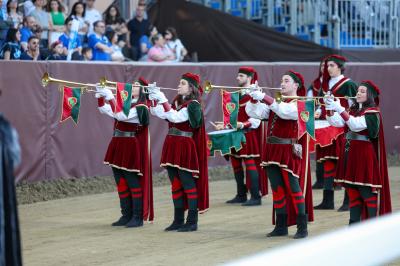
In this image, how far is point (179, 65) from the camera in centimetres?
1589

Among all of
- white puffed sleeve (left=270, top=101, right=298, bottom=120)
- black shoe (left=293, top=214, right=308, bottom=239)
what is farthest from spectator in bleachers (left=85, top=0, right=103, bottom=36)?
black shoe (left=293, top=214, right=308, bottom=239)

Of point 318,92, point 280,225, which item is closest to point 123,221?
point 280,225

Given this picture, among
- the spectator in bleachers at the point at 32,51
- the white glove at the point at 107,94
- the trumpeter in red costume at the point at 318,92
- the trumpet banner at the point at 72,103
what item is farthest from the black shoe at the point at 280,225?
the spectator in bleachers at the point at 32,51

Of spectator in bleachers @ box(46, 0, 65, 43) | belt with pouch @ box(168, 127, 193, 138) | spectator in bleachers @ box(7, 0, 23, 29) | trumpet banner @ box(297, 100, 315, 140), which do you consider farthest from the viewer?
spectator in bleachers @ box(46, 0, 65, 43)

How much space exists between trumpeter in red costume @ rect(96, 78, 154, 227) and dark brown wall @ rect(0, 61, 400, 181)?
260 centimetres

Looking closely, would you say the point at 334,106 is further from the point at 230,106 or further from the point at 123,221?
the point at 123,221

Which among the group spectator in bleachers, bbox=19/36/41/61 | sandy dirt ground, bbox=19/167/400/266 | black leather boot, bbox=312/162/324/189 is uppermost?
spectator in bleachers, bbox=19/36/41/61

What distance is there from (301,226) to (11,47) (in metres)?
6.11

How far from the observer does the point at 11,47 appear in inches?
558

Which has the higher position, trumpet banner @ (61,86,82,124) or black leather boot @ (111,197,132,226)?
trumpet banner @ (61,86,82,124)

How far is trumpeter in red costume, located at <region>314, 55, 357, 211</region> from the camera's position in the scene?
12266 mm

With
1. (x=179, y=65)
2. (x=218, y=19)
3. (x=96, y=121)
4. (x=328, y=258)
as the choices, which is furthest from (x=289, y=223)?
(x=218, y=19)

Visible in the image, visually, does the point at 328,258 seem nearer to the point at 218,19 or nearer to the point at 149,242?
the point at 149,242

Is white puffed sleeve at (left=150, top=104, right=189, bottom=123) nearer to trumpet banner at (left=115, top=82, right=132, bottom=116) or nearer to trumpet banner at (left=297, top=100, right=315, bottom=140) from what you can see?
trumpet banner at (left=115, top=82, right=132, bottom=116)
